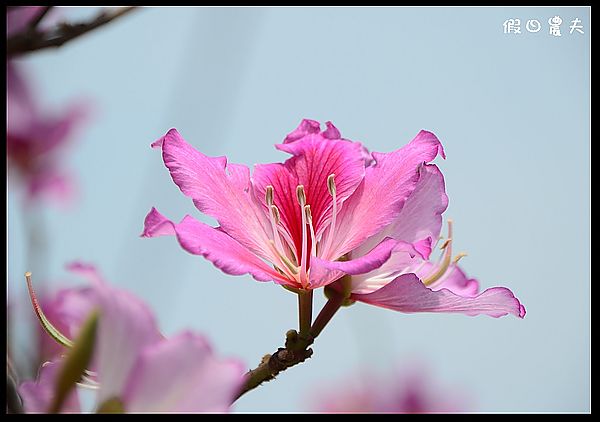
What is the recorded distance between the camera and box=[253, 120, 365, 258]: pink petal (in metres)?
0.86

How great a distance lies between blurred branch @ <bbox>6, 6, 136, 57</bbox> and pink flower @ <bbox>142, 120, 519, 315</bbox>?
0.66 feet

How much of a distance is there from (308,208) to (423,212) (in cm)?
12

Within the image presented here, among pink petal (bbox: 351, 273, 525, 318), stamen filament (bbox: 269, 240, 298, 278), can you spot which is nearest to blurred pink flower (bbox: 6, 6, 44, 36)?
stamen filament (bbox: 269, 240, 298, 278)

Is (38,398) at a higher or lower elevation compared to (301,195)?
lower

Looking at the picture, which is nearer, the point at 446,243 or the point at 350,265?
the point at 350,265

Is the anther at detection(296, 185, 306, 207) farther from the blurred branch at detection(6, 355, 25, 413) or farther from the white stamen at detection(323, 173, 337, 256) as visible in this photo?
the blurred branch at detection(6, 355, 25, 413)

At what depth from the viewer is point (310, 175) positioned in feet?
2.93

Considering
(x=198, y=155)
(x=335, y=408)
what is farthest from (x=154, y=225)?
(x=335, y=408)

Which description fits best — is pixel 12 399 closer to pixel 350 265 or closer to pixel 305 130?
pixel 350 265

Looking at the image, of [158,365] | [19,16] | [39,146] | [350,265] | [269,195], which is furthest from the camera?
[39,146]

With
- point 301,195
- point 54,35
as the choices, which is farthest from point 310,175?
point 54,35

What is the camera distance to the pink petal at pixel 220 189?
0.78 metres

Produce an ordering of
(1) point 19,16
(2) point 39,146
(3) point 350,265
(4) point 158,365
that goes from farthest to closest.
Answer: (2) point 39,146 < (1) point 19,16 < (3) point 350,265 < (4) point 158,365
